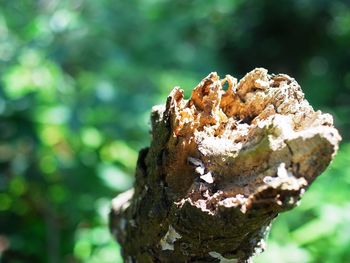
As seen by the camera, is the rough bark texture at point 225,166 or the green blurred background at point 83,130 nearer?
the rough bark texture at point 225,166

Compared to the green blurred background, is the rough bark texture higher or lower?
lower

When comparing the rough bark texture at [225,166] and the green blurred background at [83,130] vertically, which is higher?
the green blurred background at [83,130]

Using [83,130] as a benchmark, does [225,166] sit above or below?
below

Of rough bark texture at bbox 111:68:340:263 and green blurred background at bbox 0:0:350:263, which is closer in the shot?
rough bark texture at bbox 111:68:340:263

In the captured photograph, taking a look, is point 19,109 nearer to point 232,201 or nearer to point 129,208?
point 129,208

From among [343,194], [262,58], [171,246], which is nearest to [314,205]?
[343,194]
